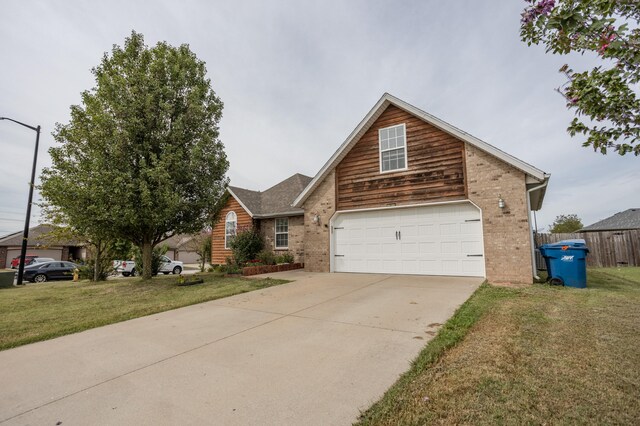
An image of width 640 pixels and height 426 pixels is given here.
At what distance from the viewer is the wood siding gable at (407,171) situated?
10.2 m

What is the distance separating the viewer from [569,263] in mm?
8172

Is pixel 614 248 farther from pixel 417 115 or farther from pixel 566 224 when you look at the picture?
pixel 566 224

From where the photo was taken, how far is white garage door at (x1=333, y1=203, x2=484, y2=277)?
32.1 feet

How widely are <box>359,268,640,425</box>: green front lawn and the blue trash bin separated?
3.09 m

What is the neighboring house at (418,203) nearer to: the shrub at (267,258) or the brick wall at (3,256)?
the shrub at (267,258)

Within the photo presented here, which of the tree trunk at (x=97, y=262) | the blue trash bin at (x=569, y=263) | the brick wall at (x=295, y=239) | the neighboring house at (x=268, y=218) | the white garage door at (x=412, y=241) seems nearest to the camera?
the blue trash bin at (x=569, y=263)

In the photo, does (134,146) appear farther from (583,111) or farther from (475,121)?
(475,121)

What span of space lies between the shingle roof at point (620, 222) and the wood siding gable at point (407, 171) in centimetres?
2988

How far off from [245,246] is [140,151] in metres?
6.82

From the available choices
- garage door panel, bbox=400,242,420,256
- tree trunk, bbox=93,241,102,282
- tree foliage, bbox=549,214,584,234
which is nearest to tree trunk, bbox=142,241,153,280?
tree trunk, bbox=93,241,102,282

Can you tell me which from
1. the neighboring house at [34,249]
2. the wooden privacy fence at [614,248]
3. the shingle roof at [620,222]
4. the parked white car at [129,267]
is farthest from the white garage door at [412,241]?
the neighboring house at [34,249]

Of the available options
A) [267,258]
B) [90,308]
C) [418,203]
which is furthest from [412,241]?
[90,308]

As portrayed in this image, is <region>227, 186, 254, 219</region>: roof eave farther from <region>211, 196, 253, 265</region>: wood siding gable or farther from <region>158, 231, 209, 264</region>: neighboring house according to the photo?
<region>158, 231, 209, 264</region>: neighboring house

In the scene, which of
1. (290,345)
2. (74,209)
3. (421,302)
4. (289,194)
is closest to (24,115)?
(74,209)
